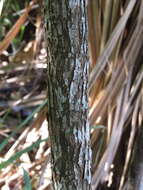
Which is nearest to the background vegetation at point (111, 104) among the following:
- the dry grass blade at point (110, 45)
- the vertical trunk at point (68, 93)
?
the dry grass blade at point (110, 45)

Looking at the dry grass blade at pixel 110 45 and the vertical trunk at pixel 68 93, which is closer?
the vertical trunk at pixel 68 93

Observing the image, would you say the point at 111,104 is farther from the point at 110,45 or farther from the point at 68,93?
the point at 68,93

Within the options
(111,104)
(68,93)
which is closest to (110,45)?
(111,104)

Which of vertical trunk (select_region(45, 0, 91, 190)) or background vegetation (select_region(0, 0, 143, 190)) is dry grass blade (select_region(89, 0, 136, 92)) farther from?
vertical trunk (select_region(45, 0, 91, 190))

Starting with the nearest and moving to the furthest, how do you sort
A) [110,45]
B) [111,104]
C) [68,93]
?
[68,93] < [110,45] < [111,104]

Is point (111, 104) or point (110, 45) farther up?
point (110, 45)

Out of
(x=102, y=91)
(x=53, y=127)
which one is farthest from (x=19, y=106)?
(x=53, y=127)

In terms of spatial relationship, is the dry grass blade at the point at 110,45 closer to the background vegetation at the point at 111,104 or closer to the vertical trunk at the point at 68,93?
the background vegetation at the point at 111,104
